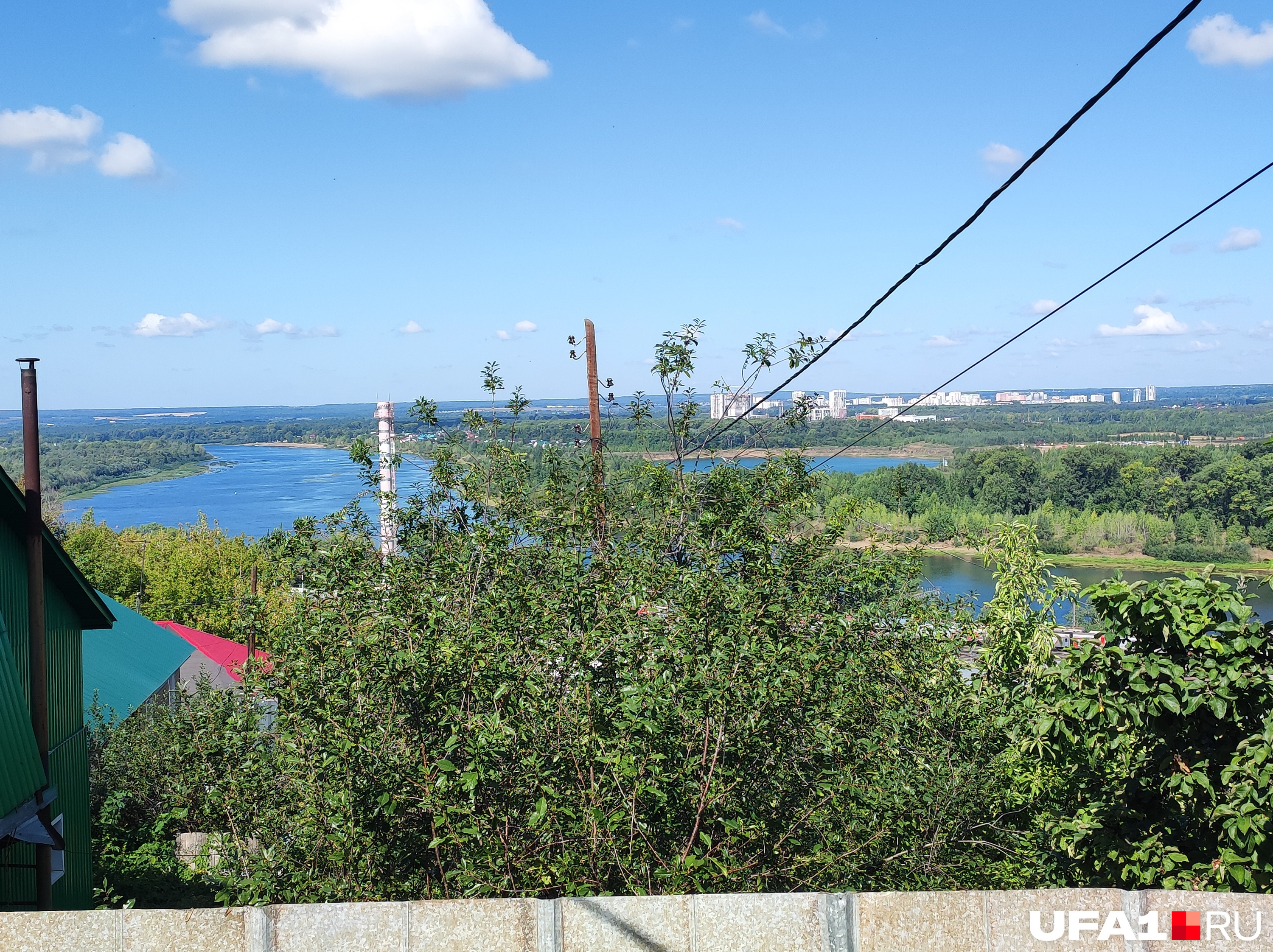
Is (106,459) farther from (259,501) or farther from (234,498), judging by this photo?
(259,501)

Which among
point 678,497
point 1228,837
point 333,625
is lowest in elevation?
point 1228,837

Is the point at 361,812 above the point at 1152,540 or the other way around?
above

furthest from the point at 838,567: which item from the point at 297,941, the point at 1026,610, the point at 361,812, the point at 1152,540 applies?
the point at 1152,540

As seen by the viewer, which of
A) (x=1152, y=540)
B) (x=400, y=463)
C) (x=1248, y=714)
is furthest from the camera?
(x=1152, y=540)

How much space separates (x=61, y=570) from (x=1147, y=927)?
10037 mm

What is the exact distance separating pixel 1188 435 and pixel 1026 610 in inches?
7090

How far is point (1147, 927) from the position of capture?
12.1 ft

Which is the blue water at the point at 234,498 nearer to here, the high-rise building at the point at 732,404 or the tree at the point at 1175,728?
the high-rise building at the point at 732,404

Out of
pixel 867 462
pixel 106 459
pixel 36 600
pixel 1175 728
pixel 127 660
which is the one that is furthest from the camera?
pixel 867 462

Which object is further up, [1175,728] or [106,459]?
[1175,728]

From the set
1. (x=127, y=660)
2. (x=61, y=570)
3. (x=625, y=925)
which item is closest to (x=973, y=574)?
(x=127, y=660)

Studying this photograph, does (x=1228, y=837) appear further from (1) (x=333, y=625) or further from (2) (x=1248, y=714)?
(1) (x=333, y=625)

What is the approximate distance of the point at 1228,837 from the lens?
4.22 metres

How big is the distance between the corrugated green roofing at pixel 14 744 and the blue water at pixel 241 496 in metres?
66.8
